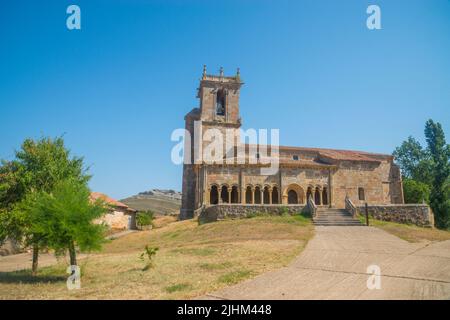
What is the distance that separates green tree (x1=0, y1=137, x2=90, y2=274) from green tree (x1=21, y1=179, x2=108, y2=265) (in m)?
2.53

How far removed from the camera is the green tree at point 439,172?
43.6m

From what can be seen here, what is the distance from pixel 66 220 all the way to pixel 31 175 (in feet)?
14.8

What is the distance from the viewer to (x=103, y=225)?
41.1ft

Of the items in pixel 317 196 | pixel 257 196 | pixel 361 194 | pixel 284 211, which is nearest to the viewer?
pixel 284 211

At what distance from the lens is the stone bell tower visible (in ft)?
134

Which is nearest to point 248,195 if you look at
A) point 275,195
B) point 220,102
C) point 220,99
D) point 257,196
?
point 257,196

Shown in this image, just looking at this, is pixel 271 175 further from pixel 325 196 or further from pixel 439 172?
pixel 439 172

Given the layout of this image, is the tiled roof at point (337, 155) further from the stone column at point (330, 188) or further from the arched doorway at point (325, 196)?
the arched doorway at point (325, 196)

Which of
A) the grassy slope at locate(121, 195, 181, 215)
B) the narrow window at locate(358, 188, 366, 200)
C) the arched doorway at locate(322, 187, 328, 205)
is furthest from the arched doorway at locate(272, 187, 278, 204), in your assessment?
the grassy slope at locate(121, 195, 181, 215)

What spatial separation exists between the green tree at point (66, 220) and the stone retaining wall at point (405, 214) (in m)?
23.4

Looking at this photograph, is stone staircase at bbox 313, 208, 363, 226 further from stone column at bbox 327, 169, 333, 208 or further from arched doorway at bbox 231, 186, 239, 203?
arched doorway at bbox 231, 186, 239, 203

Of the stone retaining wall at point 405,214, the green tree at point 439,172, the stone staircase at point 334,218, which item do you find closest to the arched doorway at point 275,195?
the stone staircase at point 334,218

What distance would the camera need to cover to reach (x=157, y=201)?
79438 millimetres
